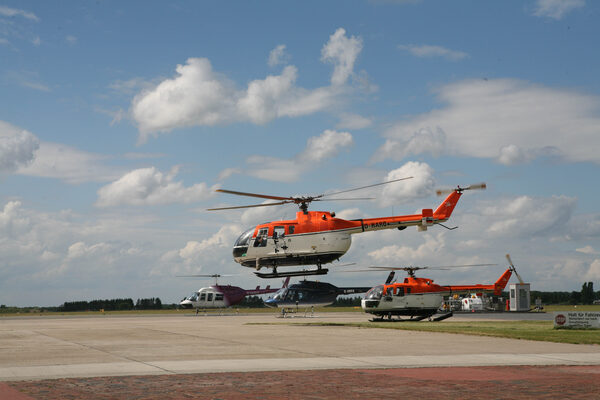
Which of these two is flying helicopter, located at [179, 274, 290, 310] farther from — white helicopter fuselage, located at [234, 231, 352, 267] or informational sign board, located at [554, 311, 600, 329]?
informational sign board, located at [554, 311, 600, 329]

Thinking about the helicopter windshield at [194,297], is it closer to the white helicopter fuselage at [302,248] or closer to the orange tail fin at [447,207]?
the white helicopter fuselage at [302,248]

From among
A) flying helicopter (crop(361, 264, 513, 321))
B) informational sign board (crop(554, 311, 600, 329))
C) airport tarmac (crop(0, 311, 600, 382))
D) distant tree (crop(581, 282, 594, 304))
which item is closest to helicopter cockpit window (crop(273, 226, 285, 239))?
flying helicopter (crop(361, 264, 513, 321))

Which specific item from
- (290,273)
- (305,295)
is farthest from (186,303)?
(290,273)

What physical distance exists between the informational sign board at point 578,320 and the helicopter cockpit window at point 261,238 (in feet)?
54.3

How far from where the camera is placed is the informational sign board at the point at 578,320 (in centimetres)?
2955

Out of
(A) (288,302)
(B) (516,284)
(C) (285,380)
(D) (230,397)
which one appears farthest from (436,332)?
(B) (516,284)

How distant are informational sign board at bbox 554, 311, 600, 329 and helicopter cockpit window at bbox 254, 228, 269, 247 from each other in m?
16.6

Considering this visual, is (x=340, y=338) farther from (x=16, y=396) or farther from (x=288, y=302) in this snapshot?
(x=288, y=302)

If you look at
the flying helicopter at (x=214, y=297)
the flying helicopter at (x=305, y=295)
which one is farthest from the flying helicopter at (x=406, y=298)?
the flying helicopter at (x=214, y=297)

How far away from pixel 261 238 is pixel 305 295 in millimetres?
18695

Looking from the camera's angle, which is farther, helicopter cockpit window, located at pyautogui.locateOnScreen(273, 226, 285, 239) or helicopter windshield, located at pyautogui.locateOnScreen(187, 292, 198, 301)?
helicopter windshield, located at pyautogui.locateOnScreen(187, 292, 198, 301)

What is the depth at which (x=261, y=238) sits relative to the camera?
38.2m

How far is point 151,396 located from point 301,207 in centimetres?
2776

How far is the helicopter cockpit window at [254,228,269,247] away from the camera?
3803cm
